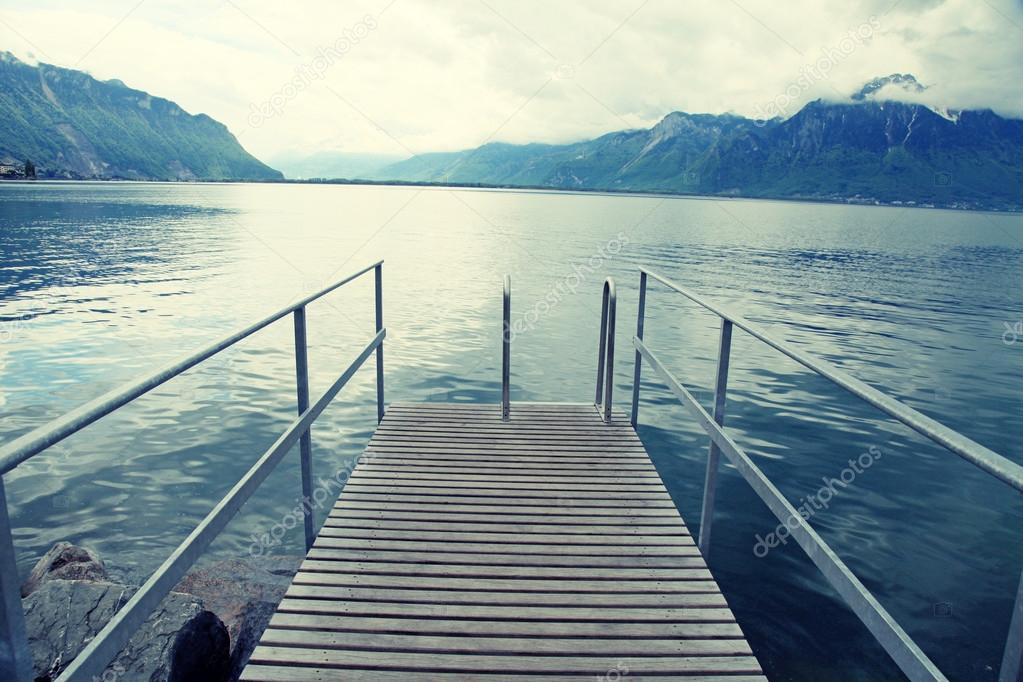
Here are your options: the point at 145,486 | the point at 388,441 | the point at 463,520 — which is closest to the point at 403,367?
the point at 145,486

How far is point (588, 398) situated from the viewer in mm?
11633

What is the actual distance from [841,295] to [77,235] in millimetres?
39724

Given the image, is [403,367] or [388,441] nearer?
[388,441]

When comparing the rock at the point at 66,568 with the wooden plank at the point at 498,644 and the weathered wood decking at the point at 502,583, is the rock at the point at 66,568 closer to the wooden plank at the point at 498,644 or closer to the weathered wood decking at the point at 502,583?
the weathered wood decking at the point at 502,583

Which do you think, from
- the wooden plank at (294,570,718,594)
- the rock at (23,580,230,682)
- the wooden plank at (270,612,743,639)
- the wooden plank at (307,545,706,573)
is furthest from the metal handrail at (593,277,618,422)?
the rock at (23,580,230,682)

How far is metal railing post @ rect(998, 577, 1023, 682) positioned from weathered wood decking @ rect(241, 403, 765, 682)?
1328 mm

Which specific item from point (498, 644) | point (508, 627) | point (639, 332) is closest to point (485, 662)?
point (498, 644)

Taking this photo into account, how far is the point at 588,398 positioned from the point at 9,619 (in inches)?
412

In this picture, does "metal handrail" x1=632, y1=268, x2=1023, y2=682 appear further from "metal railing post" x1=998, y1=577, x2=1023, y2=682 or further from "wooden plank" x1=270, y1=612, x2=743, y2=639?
"wooden plank" x1=270, y1=612, x2=743, y2=639

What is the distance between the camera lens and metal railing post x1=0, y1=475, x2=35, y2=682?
1442 millimetres

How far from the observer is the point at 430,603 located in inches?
126

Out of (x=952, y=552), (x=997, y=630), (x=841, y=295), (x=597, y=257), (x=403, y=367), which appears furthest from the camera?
(x=597, y=257)

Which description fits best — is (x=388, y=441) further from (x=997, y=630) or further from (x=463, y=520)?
(x=997, y=630)

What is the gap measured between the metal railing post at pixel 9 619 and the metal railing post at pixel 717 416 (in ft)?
11.0
